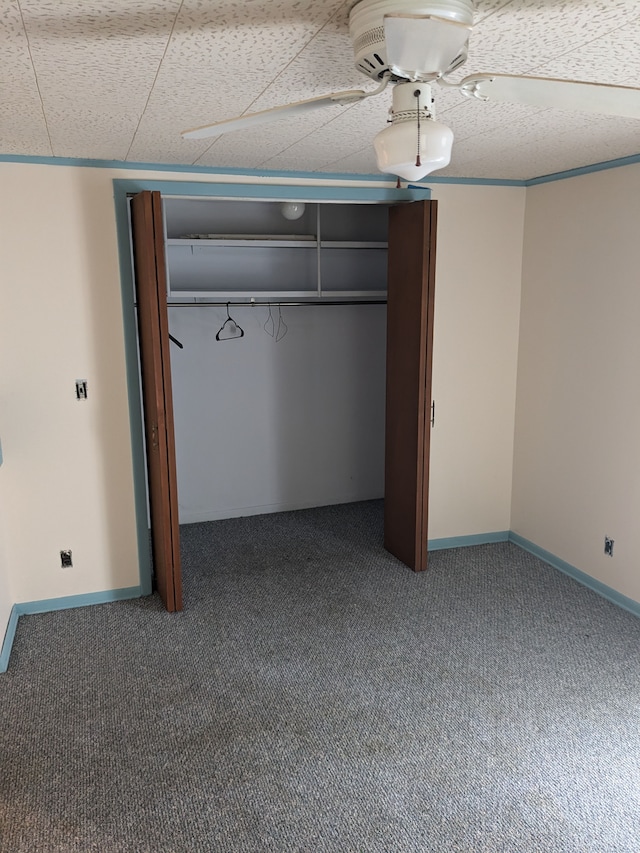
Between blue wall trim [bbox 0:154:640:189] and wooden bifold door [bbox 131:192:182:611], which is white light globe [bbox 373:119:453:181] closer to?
wooden bifold door [bbox 131:192:182:611]

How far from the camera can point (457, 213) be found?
400 cm

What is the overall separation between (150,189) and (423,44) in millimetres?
2447

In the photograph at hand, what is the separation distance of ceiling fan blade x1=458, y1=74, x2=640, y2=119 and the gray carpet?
6.91ft

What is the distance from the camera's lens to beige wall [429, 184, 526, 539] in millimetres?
4043

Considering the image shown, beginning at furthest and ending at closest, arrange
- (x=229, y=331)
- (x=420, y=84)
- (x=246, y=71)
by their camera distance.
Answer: (x=229, y=331)
(x=246, y=71)
(x=420, y=84)

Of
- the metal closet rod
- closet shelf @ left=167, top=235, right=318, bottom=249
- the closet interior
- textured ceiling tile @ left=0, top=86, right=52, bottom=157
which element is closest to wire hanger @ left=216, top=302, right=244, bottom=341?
the closet interior

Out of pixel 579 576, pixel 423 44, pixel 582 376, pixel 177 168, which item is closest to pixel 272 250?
pixel 177 168

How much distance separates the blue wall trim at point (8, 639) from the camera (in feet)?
9.93

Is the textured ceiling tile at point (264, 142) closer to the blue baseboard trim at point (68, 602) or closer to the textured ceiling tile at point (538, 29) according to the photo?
the textured ceiling tile at point (538, 29)

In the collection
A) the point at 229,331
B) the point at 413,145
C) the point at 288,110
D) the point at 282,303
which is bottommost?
the point at 229,331

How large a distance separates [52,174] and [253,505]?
271 cm

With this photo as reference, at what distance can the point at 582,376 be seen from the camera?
3762 millimetres

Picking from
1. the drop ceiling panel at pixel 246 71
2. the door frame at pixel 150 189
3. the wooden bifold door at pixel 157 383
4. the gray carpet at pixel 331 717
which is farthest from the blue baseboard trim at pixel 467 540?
the drop ceiling panel at pixel 246 71

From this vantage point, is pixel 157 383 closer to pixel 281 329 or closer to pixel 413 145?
pixel 281 329
